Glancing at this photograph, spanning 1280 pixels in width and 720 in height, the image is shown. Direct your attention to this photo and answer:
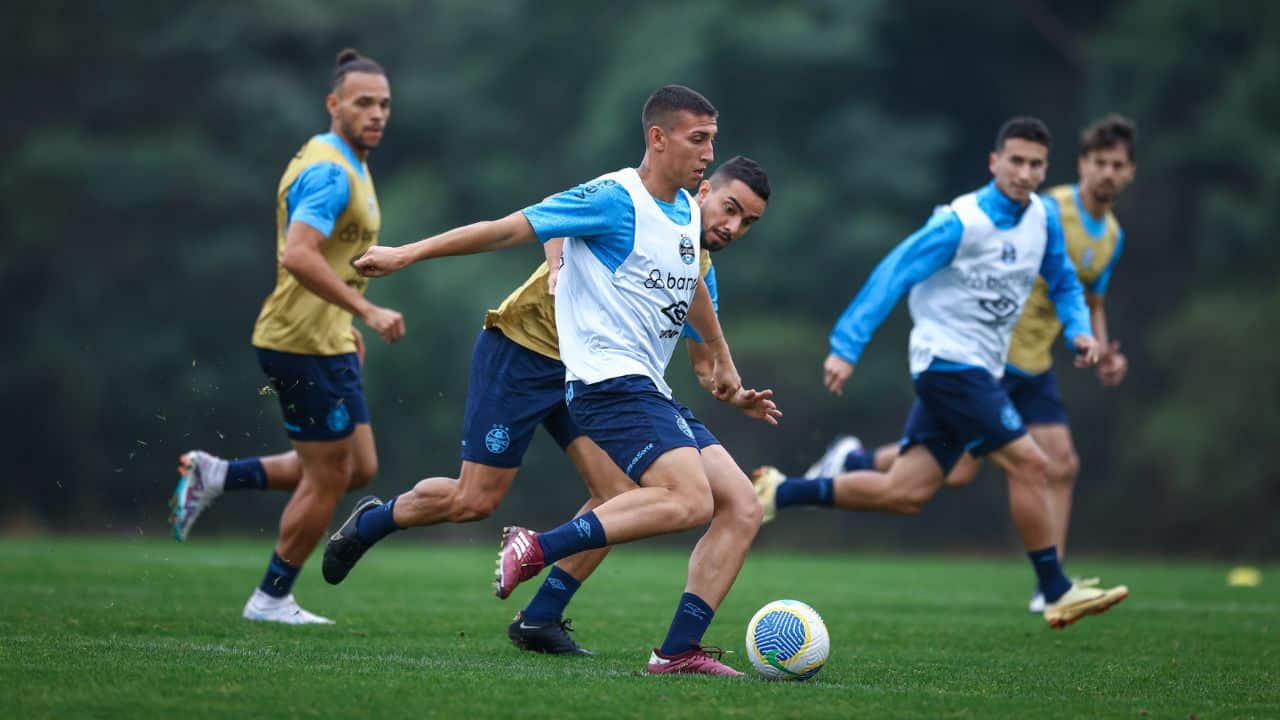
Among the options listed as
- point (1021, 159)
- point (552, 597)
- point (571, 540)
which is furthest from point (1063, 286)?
point (571, 540)

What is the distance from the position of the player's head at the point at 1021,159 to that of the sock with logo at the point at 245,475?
4163 mm

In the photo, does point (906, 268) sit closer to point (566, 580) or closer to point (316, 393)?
point (566, 580)

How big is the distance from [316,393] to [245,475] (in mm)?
904

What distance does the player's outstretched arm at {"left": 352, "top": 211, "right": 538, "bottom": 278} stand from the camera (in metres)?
5.12

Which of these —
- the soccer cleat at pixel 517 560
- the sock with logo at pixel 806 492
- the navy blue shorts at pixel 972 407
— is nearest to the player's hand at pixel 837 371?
the navy blue shorts at pixel 972 407

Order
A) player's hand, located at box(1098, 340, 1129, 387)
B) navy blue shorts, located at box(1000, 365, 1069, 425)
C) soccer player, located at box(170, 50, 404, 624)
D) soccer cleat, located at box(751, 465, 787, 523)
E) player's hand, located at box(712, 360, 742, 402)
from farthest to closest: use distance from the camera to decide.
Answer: navy blue shorts, located at box(1000, 365, 1069, 425), player's hand, located at box(1098, 340, 1129, 387), soccer cleat, located at box(751, 465, 787, 523), soccer player, located at box(170, 50, 404, 624), player's hand, located at box(712, 360, 742, 402)

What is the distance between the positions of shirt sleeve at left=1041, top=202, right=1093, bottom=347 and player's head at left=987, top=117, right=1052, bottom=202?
361 mm

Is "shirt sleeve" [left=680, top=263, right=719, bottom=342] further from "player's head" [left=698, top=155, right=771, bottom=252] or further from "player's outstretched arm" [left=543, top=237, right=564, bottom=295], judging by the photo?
"player's outstretched arm" [left=543, top=237, right=564, bottom=295]

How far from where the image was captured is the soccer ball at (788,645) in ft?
18.1

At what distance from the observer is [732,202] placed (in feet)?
19.8

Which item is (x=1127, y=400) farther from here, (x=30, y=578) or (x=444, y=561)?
(x=30, y=578)

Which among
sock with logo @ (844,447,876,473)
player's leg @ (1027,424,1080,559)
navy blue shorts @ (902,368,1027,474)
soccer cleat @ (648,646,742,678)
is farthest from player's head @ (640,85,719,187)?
player's leg @ (1027,424,1080,559)

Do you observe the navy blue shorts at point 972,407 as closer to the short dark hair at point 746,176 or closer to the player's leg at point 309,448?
the short dark hair at point 746,176

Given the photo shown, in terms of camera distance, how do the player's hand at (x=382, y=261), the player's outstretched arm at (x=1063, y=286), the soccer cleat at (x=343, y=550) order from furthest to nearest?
1. the player's outstretched arm at (x=1063, y=286)
2. the soccer cleat at (x=343, y=550)
3. the player's hand at (x=382, y=261)
